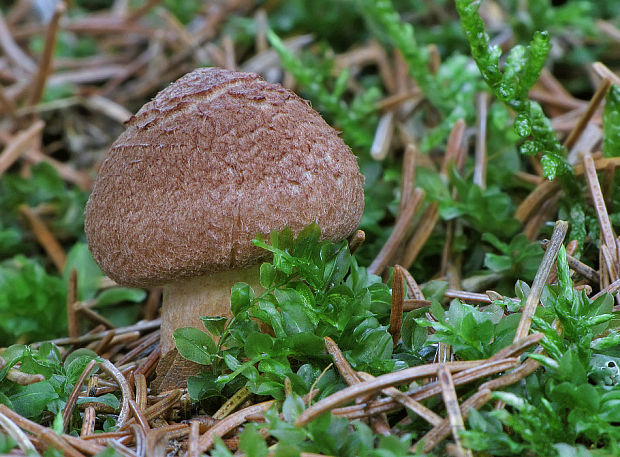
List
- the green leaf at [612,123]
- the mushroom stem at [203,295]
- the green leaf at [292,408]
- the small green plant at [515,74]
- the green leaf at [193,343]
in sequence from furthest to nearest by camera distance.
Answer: the green leaf at [612,123], the small green plant at [515,74], the mushroom stem at [203,295], the green leaf at [193,343], the green leaf at [292,408]

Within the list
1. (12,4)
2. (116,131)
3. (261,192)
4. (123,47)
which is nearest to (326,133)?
(261,192)

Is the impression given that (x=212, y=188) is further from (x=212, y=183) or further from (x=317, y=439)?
(x=317, y=439)

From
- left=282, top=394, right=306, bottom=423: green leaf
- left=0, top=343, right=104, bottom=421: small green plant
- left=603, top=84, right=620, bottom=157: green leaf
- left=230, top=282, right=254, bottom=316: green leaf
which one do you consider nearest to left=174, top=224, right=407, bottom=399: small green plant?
left=230, top=282, right=254, bottom=316: green leaf

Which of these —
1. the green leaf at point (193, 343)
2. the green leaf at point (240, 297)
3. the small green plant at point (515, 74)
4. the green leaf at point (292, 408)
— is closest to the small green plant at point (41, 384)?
the green leaf at point (193, 343)

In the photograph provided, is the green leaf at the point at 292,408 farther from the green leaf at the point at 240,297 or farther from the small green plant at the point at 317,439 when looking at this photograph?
the green leaf at the point at 240,297

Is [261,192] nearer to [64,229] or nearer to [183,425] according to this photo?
[183,425]

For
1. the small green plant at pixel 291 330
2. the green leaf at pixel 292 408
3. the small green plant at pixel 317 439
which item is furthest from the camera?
the small green plant at pixel 291 330

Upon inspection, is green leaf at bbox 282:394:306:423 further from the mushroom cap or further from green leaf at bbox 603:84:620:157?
green leaf at bbox 603:84:620:157
